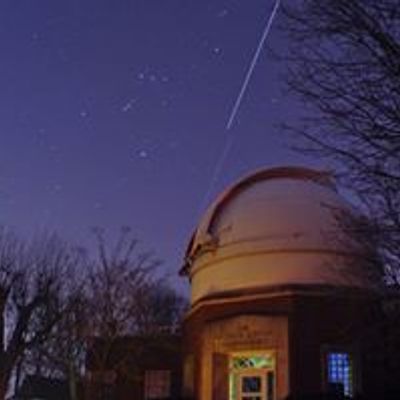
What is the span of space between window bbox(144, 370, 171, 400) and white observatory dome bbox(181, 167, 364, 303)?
542 cm

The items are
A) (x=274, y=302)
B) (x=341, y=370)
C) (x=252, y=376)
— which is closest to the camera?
(x=341, y=370)

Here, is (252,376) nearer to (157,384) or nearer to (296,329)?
(296,329)

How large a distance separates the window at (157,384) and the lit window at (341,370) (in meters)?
9.85

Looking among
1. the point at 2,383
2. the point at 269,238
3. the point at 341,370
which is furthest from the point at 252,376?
the point at 2,383

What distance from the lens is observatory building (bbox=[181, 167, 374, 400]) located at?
2781 centimetres

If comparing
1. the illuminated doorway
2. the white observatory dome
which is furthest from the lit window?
the white observatory dome

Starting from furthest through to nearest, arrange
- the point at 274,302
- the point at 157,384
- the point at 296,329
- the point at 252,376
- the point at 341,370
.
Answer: the point at 157,384
the point at 252,376
the point at 274,302
the point at 341,370
the point at 296,329

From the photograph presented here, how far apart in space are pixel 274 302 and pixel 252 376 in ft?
9.64

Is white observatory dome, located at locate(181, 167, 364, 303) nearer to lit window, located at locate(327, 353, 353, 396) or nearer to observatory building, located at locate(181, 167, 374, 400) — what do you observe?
observatory building, located at locate(181, 167, 374, 400)

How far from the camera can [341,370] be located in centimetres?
2823

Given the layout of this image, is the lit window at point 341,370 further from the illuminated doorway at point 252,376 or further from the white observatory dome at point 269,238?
the white observatory dome at point 269,238

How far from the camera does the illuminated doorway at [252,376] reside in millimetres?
28609

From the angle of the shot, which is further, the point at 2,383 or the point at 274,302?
the point at 2,383

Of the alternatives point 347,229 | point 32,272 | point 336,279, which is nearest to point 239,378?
point 336,279
